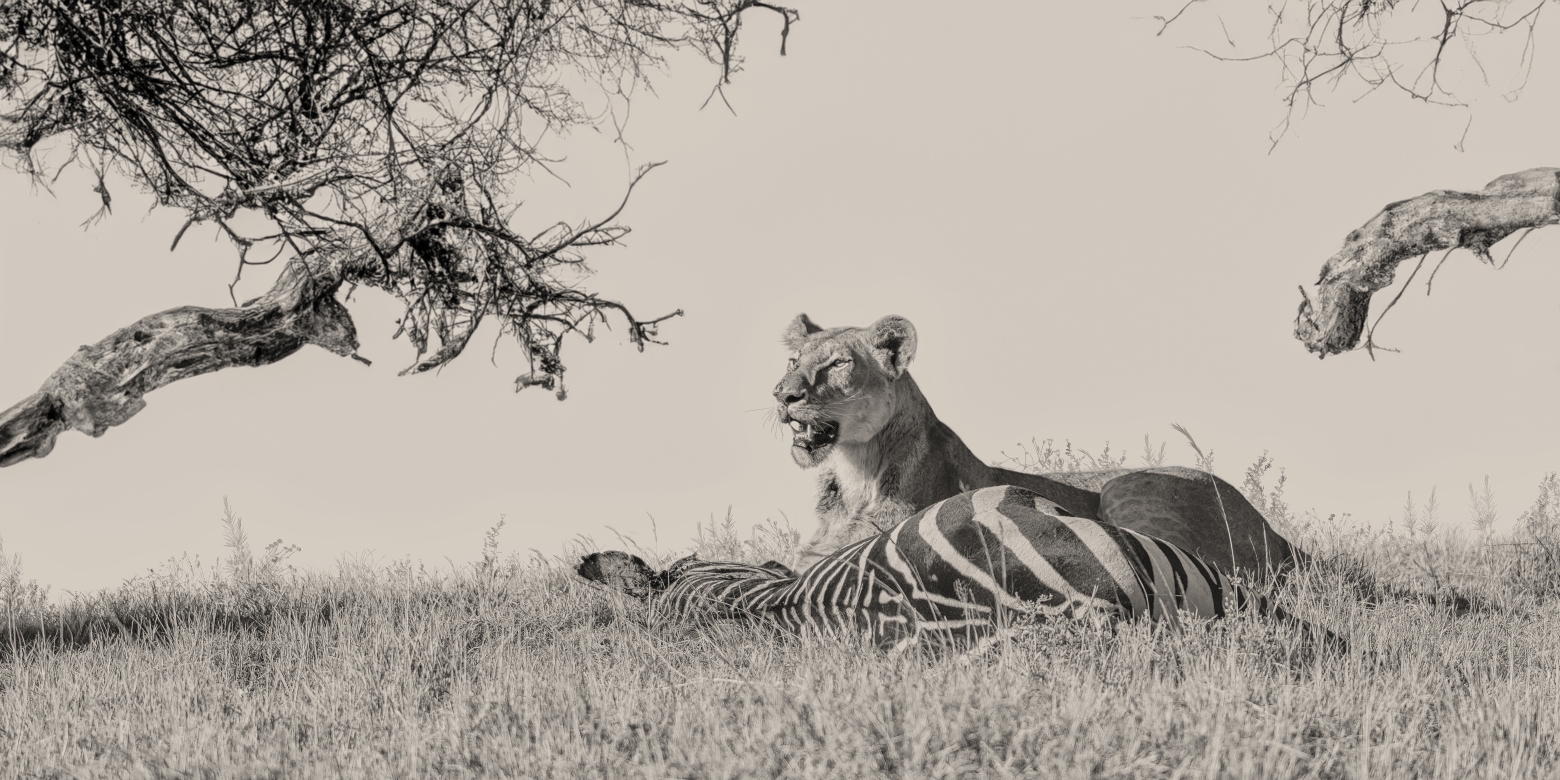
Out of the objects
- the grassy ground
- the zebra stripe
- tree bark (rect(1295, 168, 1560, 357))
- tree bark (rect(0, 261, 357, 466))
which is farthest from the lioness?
tree bark (rect(0, 261, 357, 466))

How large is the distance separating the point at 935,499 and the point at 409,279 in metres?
4.31

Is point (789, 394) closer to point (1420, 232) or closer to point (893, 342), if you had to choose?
point (893, 342)

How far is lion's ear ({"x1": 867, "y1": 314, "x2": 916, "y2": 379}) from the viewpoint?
27.0 ft

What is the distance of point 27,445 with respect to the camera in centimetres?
877

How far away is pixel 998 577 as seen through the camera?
16.9 ft

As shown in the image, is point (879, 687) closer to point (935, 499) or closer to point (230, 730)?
point (230, 730)

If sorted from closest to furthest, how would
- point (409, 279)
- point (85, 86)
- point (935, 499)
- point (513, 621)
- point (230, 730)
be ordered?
1. point (230, 730)
2. point (513, 621)
3. point (935, 499)
4. point (85, 86)
5. point (409, 279)

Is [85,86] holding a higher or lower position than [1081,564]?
higher

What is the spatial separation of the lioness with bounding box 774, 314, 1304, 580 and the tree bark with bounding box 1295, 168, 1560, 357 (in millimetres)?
1291

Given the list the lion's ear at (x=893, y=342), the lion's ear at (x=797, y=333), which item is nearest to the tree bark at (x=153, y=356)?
the lion's ear at (x=797, y=333)

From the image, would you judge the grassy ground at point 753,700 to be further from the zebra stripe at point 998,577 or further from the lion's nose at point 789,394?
the lion's nose at point 789,394

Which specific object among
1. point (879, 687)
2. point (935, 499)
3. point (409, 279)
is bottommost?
point (879, 687)

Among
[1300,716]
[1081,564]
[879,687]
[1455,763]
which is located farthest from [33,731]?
[1455,763]

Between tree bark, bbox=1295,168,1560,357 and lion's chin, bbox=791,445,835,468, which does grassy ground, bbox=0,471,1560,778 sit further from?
tree bark, bbox=1295,168,1560,357
